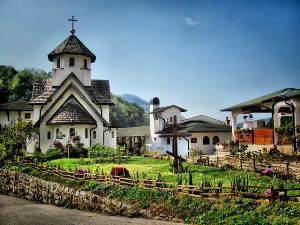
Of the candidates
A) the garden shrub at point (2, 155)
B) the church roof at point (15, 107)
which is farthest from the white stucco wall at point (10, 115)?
the garden shrub at point (2, 155)

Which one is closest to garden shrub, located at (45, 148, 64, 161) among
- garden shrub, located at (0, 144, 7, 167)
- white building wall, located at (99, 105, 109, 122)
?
garden shrub, located at (0, 144, 7, 167)

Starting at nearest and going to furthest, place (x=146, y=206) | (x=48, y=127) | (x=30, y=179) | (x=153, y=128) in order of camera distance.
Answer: (x=146, y=206), (x=30, y=179), (x=48, y=127), (x=153, y=128)

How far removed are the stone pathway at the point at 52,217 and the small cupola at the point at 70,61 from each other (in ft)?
70.1

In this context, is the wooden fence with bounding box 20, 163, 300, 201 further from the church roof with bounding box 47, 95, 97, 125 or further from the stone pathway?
the church roof with bounding box 47, 95, 97, 125

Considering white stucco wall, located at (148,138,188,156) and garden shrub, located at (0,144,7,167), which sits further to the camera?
white stucco wall, located at (148,138,188,156)

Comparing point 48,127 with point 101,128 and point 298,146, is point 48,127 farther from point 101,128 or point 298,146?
point 298,146

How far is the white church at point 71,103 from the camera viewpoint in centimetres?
3438

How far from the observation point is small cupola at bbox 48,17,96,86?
3769cm

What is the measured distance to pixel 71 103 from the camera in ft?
118

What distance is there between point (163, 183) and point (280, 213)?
5.91 meters

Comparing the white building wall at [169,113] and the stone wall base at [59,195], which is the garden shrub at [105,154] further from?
the white building wall at [169,113]

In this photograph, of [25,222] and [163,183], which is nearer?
[25,222]

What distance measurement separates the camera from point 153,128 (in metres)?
Result: 48.8

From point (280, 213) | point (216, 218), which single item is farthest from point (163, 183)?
point (280, 213)
